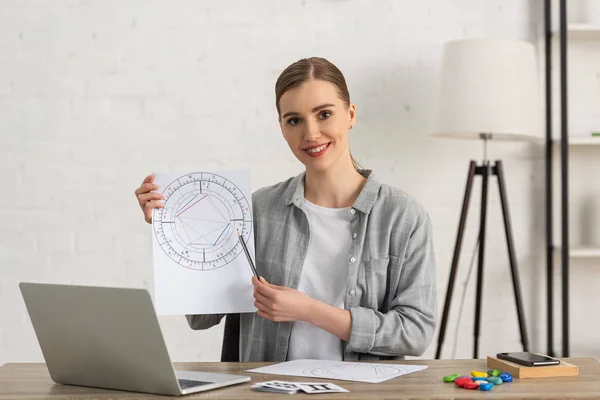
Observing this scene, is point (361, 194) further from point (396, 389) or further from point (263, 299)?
point (396, 389)

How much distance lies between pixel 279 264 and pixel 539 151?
173 cm

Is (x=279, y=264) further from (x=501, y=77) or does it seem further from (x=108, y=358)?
(x=501, y=77)

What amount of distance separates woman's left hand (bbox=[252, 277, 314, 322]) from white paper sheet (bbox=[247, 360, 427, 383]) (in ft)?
0.32

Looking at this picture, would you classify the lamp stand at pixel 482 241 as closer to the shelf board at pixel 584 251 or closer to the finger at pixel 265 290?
the shelf board at pixel 584 251

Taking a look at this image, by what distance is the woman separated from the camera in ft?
5.81

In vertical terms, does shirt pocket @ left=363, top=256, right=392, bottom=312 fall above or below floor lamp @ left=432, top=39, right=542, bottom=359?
below

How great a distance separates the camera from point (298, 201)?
1927 mm

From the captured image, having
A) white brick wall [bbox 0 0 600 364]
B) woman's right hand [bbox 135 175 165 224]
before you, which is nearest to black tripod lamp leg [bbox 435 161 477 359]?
white brick wall [bbox 0 0 600 364]

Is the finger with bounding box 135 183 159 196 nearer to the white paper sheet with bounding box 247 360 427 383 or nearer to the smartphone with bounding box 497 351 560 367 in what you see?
the white paper sheet with bounding box 247 360 427 383

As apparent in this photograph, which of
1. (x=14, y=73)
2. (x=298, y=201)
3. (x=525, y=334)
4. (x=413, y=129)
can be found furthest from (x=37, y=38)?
(x=525, y=334)

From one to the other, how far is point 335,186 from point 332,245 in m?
0.15

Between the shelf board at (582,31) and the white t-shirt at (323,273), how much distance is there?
5.32ft

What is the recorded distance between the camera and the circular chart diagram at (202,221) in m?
1.72

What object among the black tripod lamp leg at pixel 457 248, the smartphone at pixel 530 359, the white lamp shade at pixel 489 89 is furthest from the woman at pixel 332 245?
the black tripod lamp leg at pixel 457 248
